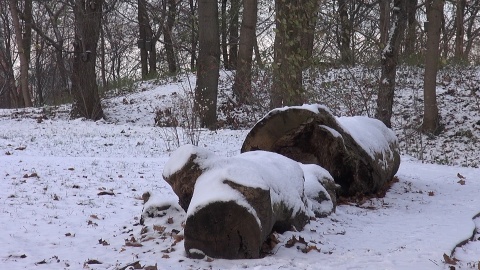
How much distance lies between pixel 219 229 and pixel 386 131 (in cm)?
545

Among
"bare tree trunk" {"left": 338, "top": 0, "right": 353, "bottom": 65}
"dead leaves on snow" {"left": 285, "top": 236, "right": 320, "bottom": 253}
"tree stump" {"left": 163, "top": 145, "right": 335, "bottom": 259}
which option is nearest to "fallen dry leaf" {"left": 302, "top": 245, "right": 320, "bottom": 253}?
"dead leaves on snow" {"left": 285, "top": 236, "right": 320, "bottom": 253}

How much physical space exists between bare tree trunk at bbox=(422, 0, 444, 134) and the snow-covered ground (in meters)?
4.18

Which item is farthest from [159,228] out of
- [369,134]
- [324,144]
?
[369,134]

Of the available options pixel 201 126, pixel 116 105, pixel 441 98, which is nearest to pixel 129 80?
pixel 116 105

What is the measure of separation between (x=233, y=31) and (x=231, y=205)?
24608 mm

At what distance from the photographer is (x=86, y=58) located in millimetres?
17281

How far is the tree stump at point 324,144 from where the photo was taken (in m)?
7.69

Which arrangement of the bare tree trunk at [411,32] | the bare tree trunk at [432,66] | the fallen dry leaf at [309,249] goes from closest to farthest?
the fallen dry leaf at [309,249]
the bare tree trunk at [432,66]
the bare tree trunk at [411,32]

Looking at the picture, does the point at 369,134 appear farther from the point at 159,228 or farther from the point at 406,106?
the point at 406,106

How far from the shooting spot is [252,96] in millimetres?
15266

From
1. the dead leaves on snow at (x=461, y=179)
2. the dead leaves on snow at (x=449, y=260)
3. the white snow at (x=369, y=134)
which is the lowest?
the dead leaves on snow at (x=449, y=260)

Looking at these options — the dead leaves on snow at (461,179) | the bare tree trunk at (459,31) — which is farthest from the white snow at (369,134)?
the bare tree trunk at (459,31)

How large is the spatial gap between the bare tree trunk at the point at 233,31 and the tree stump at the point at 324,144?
14.6 meters

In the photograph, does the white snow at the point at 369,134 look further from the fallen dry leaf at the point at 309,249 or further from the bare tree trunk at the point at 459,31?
the bare tree trunk at the point at 459,31
